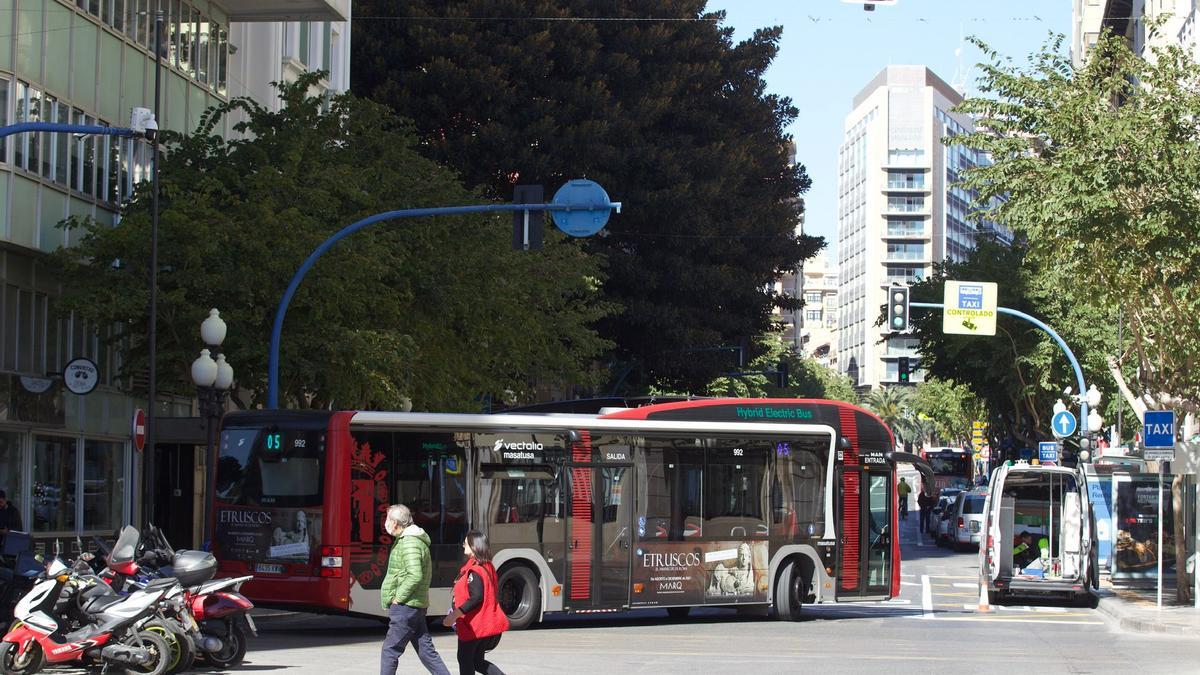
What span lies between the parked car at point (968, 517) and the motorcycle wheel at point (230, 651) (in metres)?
35.2

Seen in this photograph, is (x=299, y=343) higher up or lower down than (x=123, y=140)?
lower down

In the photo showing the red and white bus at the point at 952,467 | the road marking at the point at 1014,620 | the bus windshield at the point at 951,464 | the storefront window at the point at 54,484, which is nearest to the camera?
the road marking at the point at 1014,620

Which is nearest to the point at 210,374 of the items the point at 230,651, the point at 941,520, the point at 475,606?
the point at 230,651

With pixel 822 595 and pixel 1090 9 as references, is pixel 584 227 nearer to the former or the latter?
pixel 822 595

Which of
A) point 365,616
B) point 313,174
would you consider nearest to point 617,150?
point 313,174

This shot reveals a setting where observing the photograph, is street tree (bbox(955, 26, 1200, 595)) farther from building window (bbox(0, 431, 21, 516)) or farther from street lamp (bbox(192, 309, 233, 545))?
building window (bbox(0, 431, 21, 516))

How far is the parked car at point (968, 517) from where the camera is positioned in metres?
49.1

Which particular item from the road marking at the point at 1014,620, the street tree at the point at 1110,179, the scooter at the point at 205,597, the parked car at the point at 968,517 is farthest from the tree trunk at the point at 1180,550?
the parked car at the point at 968,517

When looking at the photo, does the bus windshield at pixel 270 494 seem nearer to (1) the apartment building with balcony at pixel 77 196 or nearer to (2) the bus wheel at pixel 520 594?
(2) the bus wheel at pixel 520 594

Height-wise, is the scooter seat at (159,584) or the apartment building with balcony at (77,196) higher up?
the apartment building with balcony at (77,196)

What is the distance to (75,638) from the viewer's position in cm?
1536

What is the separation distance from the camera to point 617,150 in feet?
148

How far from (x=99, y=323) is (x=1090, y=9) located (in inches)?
2808

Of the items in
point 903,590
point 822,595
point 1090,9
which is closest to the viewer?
point 822,595
